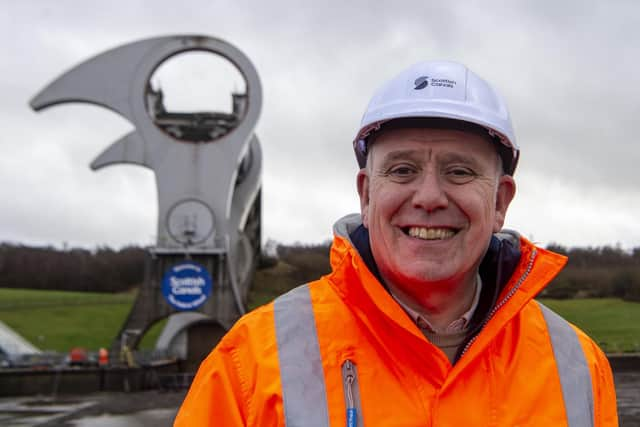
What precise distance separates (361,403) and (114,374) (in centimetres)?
2422

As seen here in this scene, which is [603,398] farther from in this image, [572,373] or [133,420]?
[133,420]

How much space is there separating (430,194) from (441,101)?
34 centimetres

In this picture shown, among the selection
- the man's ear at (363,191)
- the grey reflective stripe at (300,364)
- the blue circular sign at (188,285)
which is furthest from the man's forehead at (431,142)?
the blue circular sign at (188,285)

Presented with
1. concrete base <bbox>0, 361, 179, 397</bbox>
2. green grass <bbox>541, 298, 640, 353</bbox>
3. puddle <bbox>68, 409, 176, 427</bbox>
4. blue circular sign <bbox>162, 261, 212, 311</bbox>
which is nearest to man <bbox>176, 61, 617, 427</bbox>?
puddle <bbox>68, 409, 176, 427</bbox>

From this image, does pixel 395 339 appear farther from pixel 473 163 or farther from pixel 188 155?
pixel 188 155

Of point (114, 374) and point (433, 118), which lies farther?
point (114, 374)

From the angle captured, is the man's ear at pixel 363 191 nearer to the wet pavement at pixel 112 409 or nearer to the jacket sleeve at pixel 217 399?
the jacket sleeve at pixel 217 399

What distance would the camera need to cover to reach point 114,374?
25188 mm

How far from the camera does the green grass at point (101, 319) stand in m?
30.7

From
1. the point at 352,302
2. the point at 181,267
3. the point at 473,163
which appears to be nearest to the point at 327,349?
the point at 352,302

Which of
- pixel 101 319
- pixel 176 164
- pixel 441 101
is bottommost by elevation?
pixel 441 101

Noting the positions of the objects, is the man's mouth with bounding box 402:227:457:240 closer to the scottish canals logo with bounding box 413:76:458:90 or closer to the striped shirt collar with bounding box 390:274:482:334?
the striped shirt collar with bounding box 390:274:482:334

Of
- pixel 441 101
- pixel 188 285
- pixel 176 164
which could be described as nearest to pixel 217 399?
pixel 441 101

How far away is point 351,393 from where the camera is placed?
97.3 inches
